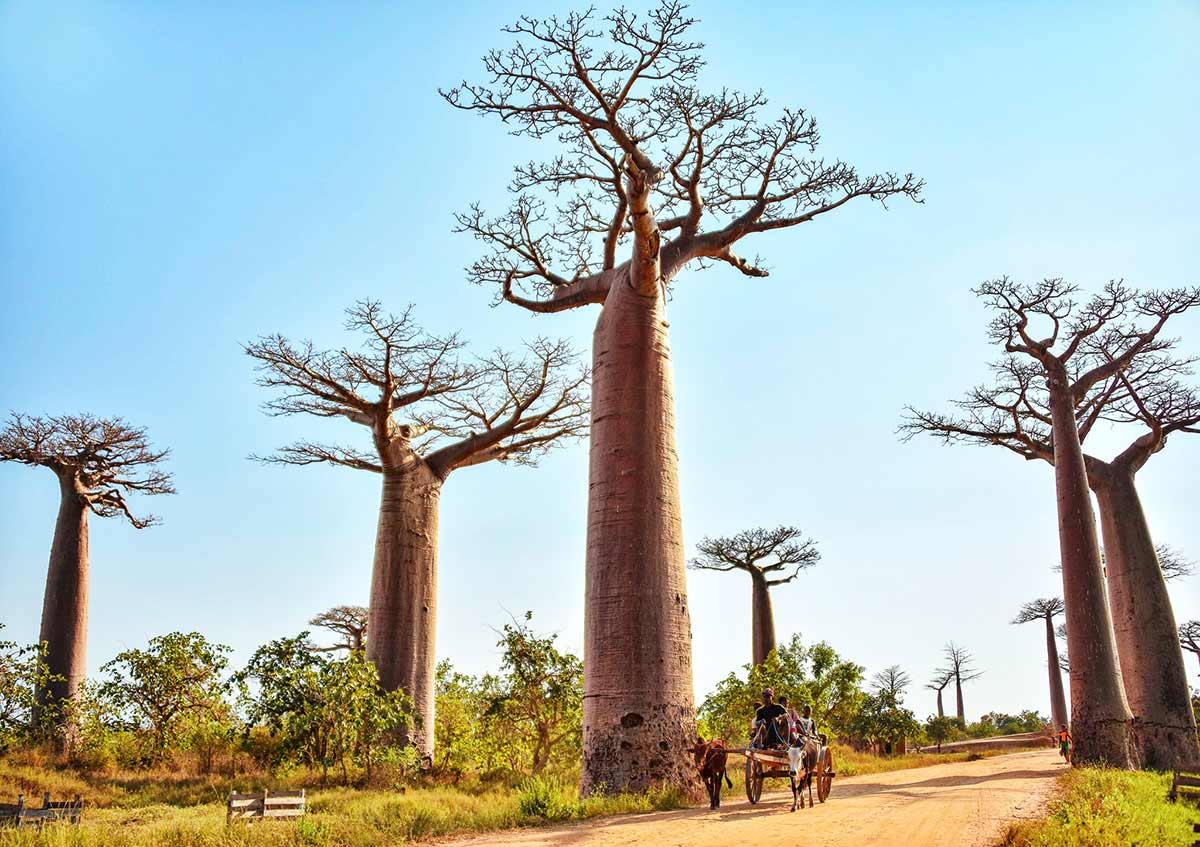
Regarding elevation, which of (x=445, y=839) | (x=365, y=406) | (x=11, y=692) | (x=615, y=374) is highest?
(x=365, y=406)

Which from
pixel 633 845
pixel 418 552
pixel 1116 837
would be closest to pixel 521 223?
pixel 418 552

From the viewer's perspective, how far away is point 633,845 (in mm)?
4914

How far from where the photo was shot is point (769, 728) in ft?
24.3

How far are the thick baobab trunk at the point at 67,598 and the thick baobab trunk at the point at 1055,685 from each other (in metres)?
24.2

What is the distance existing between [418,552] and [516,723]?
9.13ft

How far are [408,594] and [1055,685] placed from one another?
2176cm

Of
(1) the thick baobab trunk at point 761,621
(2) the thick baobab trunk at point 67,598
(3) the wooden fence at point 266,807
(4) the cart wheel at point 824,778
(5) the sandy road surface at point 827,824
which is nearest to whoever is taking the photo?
(5) the sandy road surface at point 827,824

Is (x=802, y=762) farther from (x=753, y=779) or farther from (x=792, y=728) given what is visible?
(x=753, y=779)

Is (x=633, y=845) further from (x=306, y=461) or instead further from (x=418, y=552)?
(x=306, y=461)

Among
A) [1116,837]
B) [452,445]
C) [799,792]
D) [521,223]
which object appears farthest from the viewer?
[452,445]

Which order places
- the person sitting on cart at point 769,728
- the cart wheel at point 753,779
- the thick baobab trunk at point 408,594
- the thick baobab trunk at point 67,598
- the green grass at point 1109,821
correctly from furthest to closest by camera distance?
the thick baobab trunk at point 67,598, the thick baobab trunk at point 408,594, the person sitting on cart at point 769,728, the cart wheel at point 753,779, the green grass at point 1109,821

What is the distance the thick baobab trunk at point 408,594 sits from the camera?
12.3 m

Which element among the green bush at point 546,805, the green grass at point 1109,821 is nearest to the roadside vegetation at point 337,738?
the green bush at point 546,805

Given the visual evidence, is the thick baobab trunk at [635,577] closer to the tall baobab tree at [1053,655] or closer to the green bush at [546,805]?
the green bush at [546,805]
